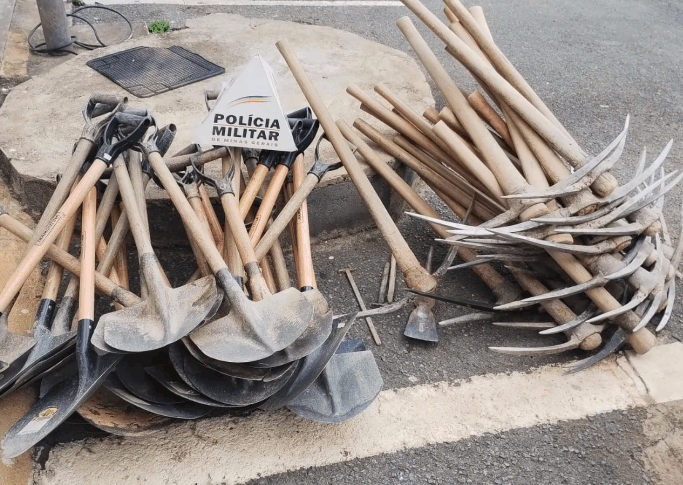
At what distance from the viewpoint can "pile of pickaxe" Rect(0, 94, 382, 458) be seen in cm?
202

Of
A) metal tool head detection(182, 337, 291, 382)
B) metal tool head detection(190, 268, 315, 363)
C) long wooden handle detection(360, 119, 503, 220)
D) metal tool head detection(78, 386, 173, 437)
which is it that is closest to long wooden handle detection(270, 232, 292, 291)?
metal tool head detection(190, 268, 315, 363)

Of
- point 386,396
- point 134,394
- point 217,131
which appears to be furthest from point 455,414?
point 217,131

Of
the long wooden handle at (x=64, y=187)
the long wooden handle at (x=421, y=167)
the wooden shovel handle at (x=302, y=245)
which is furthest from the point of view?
the long wooden handle at (x=421, y=167)

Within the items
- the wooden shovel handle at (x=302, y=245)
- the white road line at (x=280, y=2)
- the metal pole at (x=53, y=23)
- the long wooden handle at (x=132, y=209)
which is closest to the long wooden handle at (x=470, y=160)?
the wooden shovel handle at (x=302, y=245)

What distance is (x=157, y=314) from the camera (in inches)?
83.2

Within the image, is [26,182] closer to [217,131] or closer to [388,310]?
[217,131]

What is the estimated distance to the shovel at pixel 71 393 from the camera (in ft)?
6.15

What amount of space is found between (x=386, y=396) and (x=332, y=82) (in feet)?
7.15

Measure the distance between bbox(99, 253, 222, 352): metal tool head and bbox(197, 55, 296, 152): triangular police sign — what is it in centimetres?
70

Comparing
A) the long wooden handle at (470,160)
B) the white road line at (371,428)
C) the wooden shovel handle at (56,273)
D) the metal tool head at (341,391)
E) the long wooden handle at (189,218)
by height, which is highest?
the long wooden handle at (470,160)

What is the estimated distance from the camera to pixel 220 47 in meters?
4.34

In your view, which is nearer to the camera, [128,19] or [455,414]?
[455,414]

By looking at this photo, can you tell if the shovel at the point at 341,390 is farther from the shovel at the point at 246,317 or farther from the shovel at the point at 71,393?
the shovel at the point at 71,393

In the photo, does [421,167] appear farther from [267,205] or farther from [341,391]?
[341,391]
